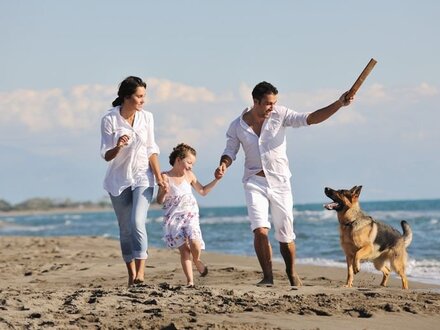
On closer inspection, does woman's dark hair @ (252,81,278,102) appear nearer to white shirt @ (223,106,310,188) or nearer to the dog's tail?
white shirt @ (223,106,310,188)

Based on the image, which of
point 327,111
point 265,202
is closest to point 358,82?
point 327,111

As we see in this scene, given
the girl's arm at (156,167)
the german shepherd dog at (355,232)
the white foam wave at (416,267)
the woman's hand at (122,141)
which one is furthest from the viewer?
the white foam wave at (416,267)

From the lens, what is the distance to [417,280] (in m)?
12.2

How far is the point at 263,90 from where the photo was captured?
886 cm

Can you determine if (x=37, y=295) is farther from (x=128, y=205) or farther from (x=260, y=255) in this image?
(x=260, y=255)

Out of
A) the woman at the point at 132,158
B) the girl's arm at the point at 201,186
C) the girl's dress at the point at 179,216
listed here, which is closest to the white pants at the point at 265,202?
the girl's arm at the point at 201,186

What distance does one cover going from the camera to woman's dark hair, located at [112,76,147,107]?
886 cm

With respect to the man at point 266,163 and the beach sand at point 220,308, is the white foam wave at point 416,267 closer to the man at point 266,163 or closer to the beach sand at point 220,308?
the man at point 266,163

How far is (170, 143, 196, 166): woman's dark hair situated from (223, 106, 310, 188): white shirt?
588 millimetres

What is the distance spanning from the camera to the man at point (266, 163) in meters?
8.95

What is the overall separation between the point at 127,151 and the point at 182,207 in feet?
2.88

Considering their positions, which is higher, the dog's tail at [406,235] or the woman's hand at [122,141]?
the woman's hand at [122,141]

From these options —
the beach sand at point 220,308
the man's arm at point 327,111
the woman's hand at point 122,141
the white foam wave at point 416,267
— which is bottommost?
the beach sand at point 220,308

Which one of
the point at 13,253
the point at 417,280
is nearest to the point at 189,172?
the point at 417,280
